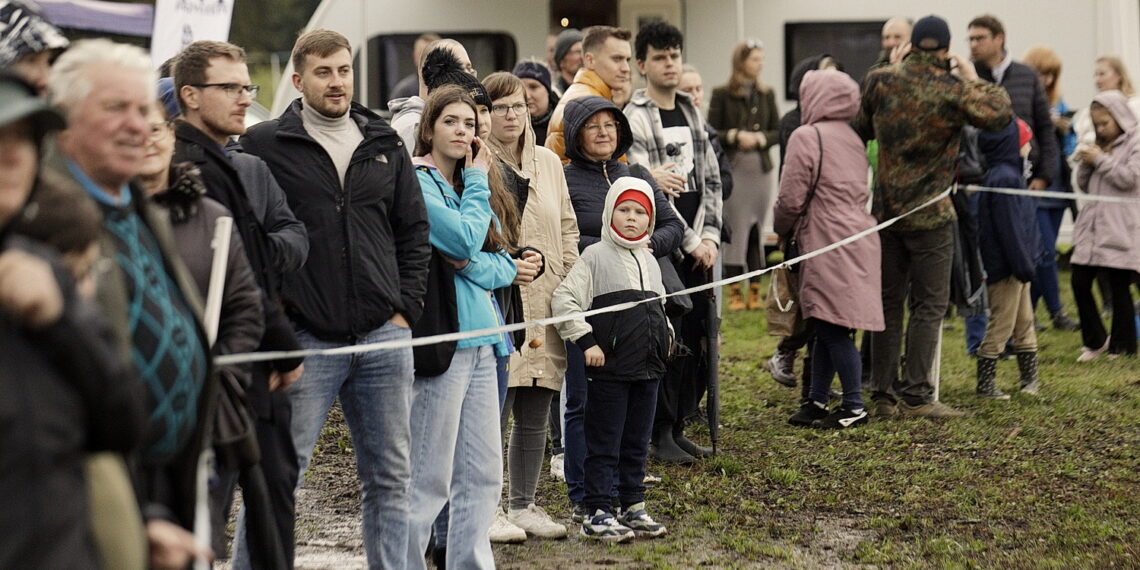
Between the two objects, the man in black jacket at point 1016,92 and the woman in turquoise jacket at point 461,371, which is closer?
the woman in turquoise jacket at point 461,371

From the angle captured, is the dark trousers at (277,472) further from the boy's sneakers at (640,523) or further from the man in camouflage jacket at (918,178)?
the man in camouflage jacket at (918,178)

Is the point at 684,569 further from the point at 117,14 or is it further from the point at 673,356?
the point at 117,14

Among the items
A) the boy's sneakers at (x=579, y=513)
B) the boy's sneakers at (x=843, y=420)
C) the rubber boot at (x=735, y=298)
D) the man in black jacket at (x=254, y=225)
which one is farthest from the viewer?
the rubber boot at (x=735, y=298)

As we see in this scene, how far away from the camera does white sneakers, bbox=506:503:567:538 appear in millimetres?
5930

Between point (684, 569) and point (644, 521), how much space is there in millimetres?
494

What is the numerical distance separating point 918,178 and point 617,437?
3239 mm

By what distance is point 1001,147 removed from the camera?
909 cm

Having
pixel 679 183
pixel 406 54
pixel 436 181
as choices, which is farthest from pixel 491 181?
pixel 406 54

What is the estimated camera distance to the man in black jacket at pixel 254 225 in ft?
12.9

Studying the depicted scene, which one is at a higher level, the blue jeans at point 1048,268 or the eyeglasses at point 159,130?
the eyeglasses at point 159,130

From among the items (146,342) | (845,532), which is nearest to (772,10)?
(845,532)

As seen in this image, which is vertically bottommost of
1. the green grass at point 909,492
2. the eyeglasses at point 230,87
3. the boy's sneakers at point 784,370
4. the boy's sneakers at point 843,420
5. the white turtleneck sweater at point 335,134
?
the green grass at point 909,492

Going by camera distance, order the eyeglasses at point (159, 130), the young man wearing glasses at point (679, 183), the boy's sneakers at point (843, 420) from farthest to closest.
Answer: the boy's sneakers at point (843, 420) < the young man wearing glasses at point (679, 183) < the eyeglasses at point (159, 130)

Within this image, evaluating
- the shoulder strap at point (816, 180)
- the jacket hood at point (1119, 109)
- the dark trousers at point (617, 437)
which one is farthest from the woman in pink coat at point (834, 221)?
the jacket hood at point (1119, 109)
